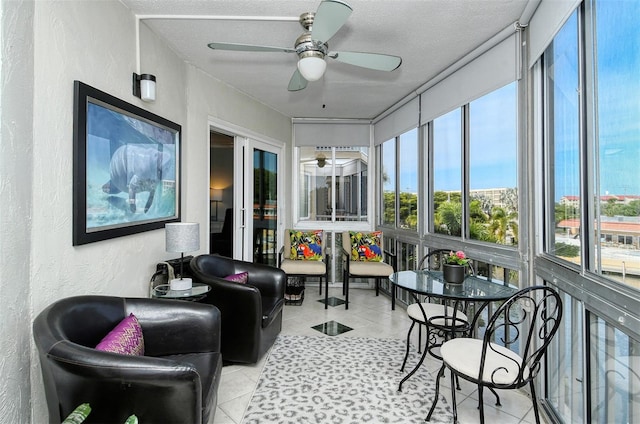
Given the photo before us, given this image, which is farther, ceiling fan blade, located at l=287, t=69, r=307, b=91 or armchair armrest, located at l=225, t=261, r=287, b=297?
armchair armrest, located at l=225, t=261, r=287, b=297

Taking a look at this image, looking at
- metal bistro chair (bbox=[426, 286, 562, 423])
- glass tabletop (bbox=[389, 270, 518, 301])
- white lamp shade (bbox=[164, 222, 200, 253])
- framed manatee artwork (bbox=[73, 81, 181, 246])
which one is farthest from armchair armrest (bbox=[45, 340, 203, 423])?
glass tabletop (bbox=[389, 270, 518, 301])

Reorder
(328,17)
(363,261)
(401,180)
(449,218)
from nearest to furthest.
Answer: (328,17) < (449,218) < (363,261) < (401,180)

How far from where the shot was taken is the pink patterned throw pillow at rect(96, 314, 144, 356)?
4.91 feet

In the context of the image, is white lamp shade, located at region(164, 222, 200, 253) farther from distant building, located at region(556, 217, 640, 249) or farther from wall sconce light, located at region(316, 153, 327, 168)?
wall sconce light, located at region(316, 153, 327, 168)

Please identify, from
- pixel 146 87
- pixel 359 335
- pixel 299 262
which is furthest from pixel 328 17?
pixel 299 262

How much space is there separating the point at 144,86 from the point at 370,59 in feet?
5.24

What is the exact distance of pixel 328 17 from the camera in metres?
1.68

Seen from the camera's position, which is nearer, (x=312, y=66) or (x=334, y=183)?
(x=312, y=66)

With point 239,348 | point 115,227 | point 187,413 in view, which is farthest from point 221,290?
point 187,413

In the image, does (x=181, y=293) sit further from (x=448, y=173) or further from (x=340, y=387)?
(x=448, y=173)

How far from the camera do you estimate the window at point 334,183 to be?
5.25 m

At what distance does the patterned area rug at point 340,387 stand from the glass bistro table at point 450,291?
179 mm

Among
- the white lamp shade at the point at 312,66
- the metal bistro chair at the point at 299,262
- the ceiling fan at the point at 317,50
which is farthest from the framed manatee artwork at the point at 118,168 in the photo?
the metal bistro chair at the point at 299,262

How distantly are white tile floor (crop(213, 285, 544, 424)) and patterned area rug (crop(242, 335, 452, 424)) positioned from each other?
0.09 m
